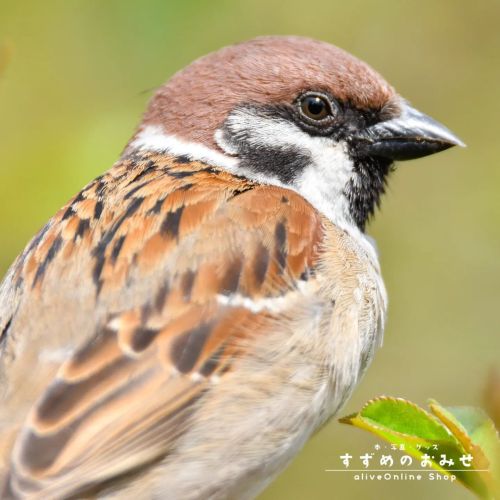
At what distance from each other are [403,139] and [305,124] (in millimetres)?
361

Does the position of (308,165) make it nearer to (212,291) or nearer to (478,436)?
(212,291)

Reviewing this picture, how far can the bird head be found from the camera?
12.5 ft

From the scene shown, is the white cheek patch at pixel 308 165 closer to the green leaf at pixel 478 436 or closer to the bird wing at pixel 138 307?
the bird wing at pixel 138 307

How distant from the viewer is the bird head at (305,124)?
12.5 feet

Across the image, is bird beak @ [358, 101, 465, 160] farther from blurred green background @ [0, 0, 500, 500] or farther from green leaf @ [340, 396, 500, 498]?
green leaf @ [340, 396, 500, 498]

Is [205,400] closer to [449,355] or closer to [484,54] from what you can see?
[449,355]

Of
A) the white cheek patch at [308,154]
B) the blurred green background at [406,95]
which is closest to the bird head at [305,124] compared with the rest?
the white cheek patch at [308,154]

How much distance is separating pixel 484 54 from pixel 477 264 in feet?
3.92

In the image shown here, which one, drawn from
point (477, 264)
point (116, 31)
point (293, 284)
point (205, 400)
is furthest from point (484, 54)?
point (205, 400)

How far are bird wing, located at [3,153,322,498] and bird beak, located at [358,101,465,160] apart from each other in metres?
0.42

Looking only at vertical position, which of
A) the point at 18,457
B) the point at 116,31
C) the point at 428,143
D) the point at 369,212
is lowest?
the point at 18,457

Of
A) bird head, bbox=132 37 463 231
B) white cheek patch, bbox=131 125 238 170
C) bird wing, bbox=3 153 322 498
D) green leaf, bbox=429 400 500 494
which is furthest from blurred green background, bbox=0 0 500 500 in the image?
green leaf, bbox=429 400 500 494

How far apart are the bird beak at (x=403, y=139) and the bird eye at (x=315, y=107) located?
157 millimetres

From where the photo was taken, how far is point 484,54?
5977 millimetres
